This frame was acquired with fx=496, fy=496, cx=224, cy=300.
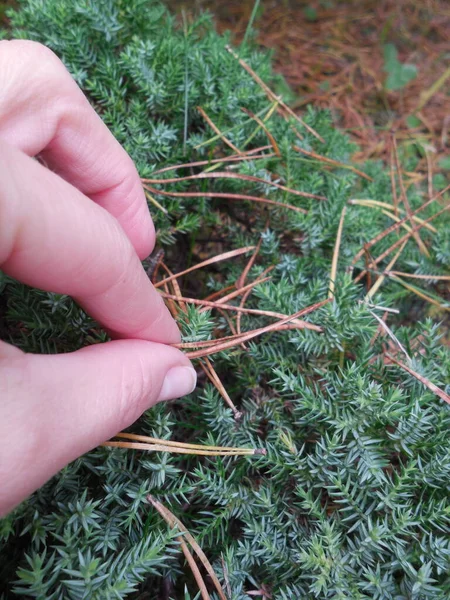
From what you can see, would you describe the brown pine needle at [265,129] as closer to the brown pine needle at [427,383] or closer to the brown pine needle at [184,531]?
the brown pine needle at [427,383]

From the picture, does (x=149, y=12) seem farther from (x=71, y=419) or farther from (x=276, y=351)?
(x=71, y=419)

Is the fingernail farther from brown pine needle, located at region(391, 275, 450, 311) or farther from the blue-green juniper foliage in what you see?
brown pine needle, located at region(391, 275, 450, 311)

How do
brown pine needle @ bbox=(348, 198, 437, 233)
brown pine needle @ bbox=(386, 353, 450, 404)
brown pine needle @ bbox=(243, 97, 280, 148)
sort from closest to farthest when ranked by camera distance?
brown pine needle @ bbox=(386, 353, 450, 404), brown pine needle @ bbox=(243, 97, 280, 148), brown pine needle @ bbox=(348, 198, 437, 233)

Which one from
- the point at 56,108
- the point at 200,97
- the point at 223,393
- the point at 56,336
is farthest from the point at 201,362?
the point at 200,97

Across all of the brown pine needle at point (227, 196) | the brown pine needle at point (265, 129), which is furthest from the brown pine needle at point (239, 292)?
the brown pine needle at point (265, 129)

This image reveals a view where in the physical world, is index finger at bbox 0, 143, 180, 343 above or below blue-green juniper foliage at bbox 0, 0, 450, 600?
above

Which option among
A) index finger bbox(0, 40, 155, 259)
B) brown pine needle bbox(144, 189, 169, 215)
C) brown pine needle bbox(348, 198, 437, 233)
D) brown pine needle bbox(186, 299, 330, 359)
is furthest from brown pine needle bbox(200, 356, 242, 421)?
brown pine needle bbox(348, 198, 437, 233)
